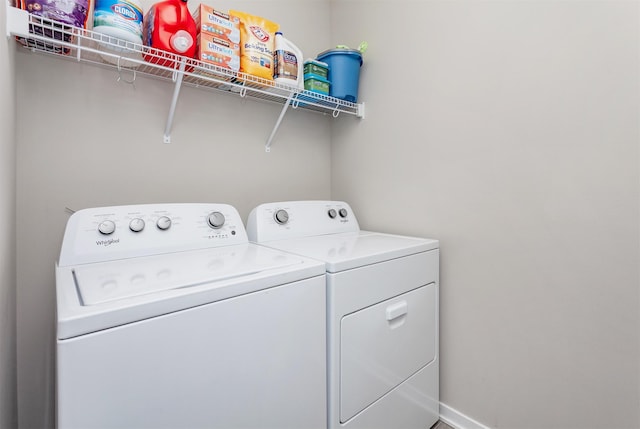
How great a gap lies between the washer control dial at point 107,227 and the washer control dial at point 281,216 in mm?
658

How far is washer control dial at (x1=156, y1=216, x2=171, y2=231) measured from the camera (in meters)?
1.18

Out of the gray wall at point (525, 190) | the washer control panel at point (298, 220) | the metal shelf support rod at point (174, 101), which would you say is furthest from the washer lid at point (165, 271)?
the gray wall at point (525, 190)

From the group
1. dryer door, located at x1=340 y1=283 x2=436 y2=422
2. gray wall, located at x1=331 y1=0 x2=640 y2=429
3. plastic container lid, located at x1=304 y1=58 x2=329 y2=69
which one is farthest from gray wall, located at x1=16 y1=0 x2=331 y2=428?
dryer door, located at x1=340 y1=283 x2=436 y2=422

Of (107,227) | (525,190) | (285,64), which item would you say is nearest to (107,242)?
(107,227)

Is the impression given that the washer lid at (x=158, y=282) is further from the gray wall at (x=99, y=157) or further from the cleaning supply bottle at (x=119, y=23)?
the cleaning supply bottle at (x=119, y=23)

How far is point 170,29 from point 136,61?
0.18 m

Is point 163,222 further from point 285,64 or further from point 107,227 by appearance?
point 285,64

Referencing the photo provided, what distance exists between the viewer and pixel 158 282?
800 millimetres

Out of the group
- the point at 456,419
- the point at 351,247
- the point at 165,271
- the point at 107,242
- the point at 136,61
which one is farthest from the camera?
the point at 456,419

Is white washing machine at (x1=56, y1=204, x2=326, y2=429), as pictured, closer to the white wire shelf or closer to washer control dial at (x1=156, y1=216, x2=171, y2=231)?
washer control dial at (x1=156, y1=216, x2=171, y2=231)

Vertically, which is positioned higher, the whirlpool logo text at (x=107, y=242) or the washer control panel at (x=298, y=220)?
the washer control panel at (x=298, y=220)

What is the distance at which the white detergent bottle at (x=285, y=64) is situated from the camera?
1498 mm

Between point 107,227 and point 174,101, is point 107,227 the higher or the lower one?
the lower one

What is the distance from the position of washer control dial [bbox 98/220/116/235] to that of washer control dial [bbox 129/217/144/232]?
0.05 metres
